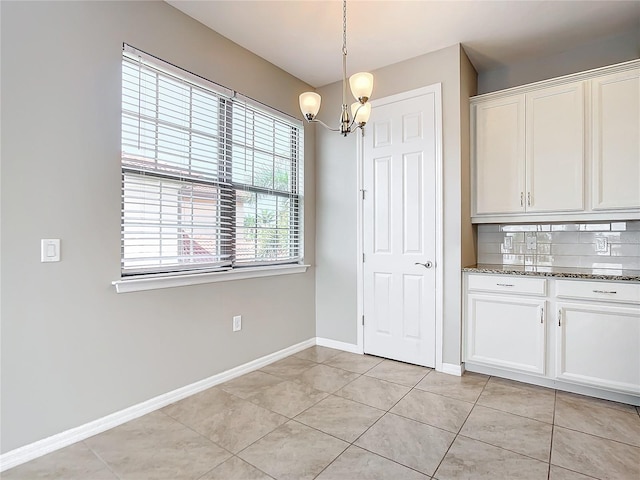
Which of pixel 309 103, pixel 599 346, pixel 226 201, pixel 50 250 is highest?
pixel 309 103

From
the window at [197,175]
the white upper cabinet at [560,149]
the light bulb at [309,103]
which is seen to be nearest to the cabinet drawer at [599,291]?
the white upper cabinet at [560,149]

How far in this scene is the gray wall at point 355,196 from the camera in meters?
2.98

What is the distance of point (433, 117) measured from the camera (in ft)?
10.1

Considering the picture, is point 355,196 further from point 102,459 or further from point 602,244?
point 102,459

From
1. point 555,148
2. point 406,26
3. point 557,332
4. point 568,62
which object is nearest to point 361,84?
point 406,26

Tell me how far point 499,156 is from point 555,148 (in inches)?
15.9

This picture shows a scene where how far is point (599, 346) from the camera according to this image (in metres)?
2.46

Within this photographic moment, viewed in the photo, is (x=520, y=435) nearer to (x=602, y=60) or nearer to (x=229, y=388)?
(x=229, y=388)

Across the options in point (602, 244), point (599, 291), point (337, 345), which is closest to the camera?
point (599, 291)

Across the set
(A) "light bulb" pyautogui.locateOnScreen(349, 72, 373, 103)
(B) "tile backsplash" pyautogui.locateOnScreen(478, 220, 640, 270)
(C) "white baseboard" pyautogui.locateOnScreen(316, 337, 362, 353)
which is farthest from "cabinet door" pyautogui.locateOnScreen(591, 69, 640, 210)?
(C) "white baseboard" pyautogui.locateOnScreen(316, 337, 362, 353)

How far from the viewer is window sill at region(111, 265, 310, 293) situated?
220 cm

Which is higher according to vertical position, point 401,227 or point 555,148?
point 555,148

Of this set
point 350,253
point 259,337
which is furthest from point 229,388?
point 350,253

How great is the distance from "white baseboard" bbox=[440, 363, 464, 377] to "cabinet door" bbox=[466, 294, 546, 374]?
0.11 meters
